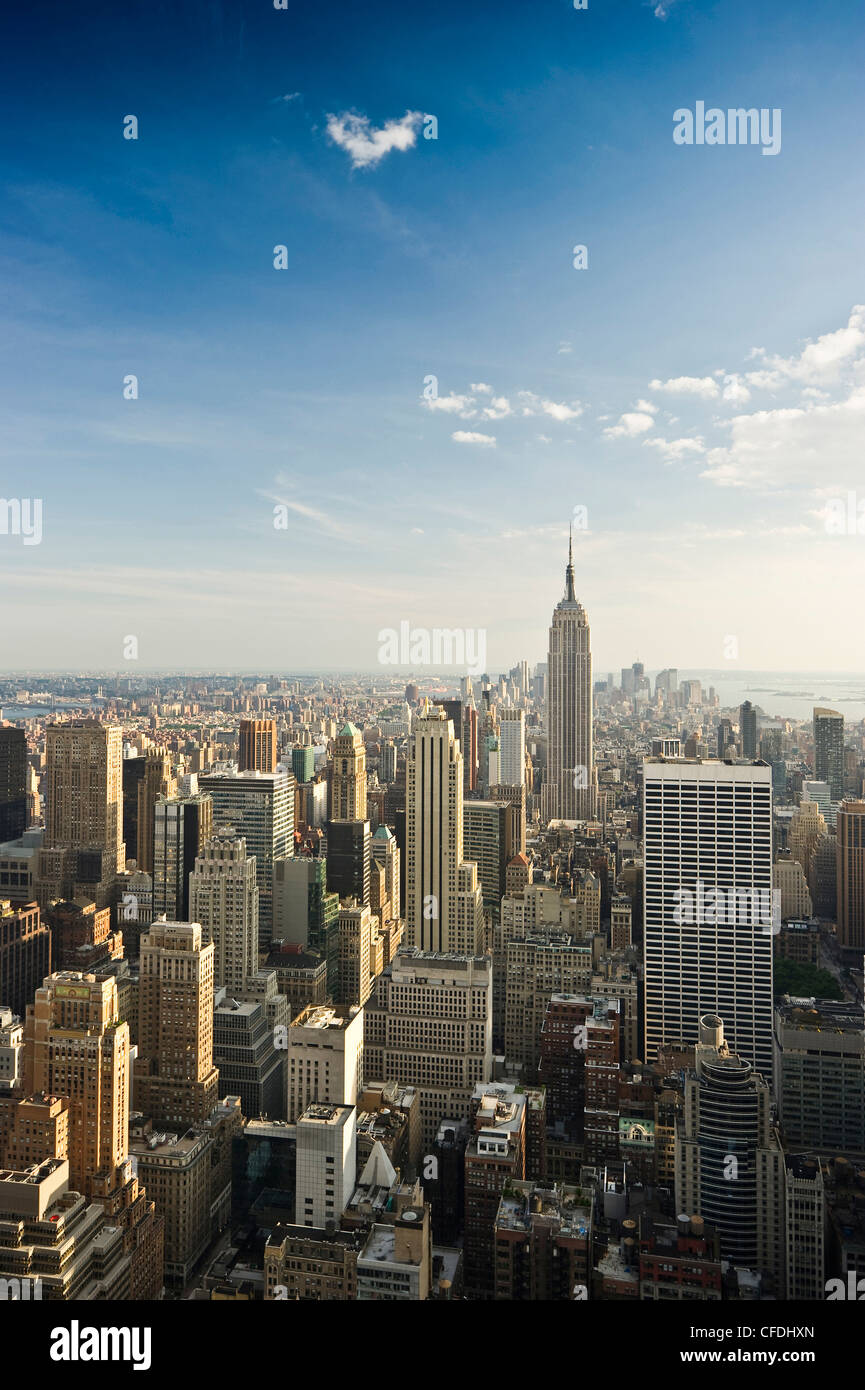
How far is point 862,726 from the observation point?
7.22m

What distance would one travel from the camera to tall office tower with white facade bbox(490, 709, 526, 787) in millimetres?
15859

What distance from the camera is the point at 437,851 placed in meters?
10.9

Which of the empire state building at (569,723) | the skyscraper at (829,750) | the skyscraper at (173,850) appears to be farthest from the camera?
the empire state building at (569,723)

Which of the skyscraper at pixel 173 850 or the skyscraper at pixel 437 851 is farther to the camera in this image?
the skyscraper at pixel 173 850

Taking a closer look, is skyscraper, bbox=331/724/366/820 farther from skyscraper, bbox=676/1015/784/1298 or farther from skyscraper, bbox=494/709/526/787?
skyscraper, bbox=676/1015/784/1298

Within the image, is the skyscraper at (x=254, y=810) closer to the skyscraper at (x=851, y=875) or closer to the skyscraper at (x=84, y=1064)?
the skyscraper at (x=84, y=1064)

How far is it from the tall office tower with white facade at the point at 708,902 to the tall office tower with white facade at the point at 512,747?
6.59m

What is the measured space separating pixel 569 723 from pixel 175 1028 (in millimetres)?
11916

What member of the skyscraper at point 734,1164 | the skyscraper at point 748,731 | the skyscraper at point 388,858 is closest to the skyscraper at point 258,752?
the skyscraper at point 388,858

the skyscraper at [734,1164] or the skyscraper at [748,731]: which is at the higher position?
the skyscraper at [748,731]

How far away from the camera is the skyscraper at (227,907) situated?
927 centimetres

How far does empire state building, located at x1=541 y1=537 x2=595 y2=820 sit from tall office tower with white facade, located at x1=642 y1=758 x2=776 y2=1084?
758cm

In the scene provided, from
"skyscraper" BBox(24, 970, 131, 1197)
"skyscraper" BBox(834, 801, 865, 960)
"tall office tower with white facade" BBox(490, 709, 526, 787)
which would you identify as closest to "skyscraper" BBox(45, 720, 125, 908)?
"tall office tower with white facade" BBox(490, 709, 526, 787)
